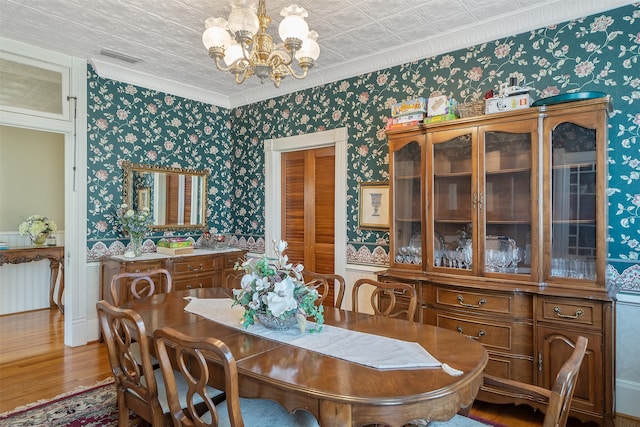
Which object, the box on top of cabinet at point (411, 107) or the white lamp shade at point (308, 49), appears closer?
the white lamp shade at point (308, 49)

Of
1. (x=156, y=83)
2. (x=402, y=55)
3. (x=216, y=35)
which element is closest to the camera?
(x=216, y=35)

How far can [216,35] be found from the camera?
2117 mm

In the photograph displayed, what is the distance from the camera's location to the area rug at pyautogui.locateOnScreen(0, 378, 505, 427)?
8.12 feet

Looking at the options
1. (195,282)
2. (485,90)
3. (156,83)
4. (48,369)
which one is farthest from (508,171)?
(48,369)

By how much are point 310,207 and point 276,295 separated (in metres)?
2.64

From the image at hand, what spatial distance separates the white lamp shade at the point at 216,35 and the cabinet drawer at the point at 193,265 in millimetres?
2582

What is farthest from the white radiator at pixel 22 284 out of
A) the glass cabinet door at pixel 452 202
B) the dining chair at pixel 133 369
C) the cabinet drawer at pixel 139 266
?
the glass cabinet door at pixel 452 202

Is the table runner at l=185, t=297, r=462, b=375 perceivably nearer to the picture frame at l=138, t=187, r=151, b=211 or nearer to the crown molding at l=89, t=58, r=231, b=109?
the picture frame at l=138, t=187, r=151, b=211

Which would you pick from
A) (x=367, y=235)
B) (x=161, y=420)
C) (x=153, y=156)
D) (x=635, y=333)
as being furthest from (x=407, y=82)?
(x=161, y=420)

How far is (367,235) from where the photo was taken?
3787 mm

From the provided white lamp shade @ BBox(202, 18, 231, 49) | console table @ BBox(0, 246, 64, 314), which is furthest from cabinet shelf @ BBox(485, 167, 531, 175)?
console table @ BBox(0, 246, 64, 314)

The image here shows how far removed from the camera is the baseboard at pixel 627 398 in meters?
2.53

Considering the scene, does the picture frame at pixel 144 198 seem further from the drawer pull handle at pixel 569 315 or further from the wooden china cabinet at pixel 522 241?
the drawer pull handle at pixel 569 315

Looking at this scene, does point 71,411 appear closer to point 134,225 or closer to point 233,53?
point 134,225
